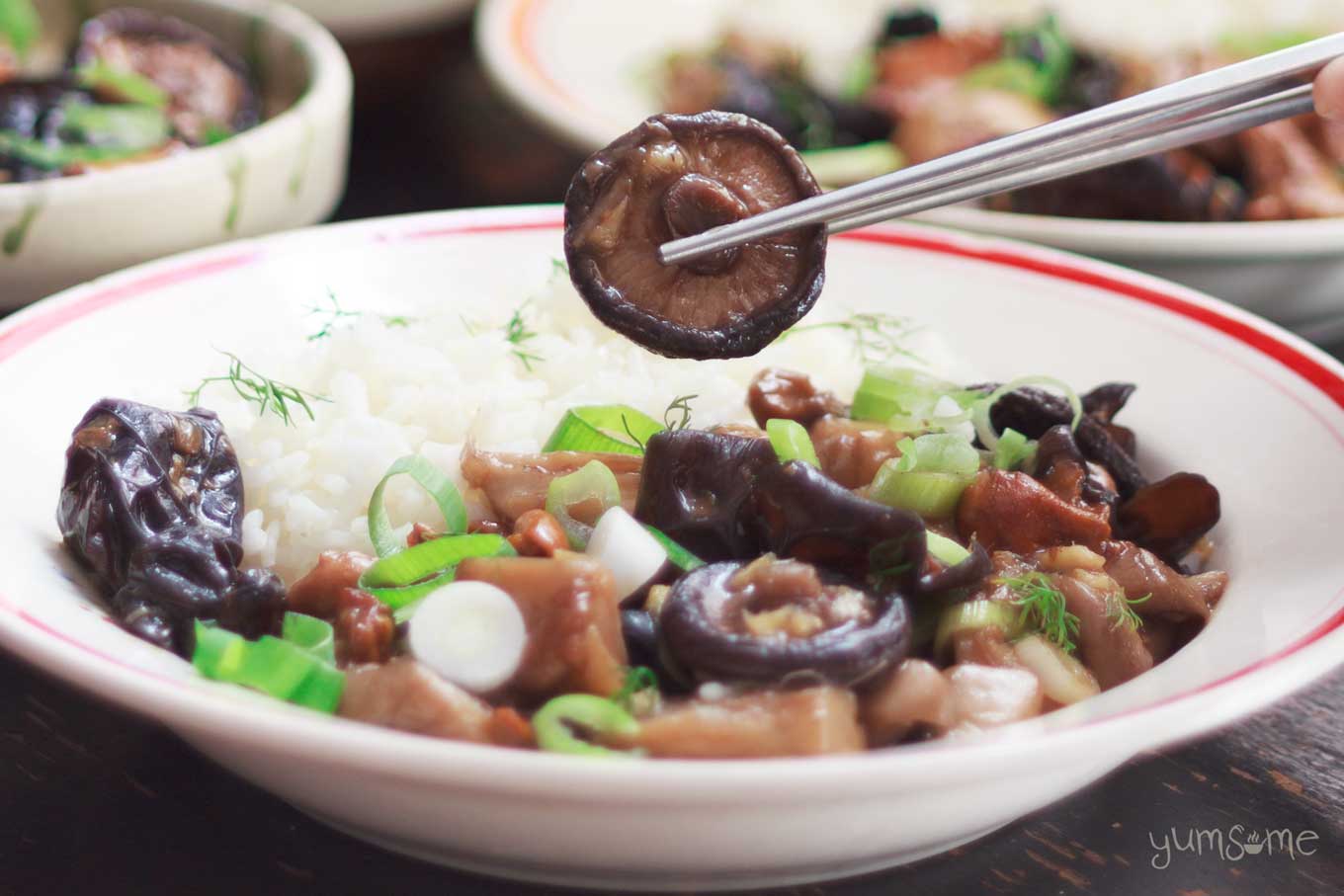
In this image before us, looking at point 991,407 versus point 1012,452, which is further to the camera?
point 991,407

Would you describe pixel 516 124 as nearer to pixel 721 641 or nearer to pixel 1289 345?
pixel 1289 345

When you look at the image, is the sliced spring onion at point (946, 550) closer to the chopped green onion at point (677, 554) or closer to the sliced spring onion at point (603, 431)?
the chopped green onion at point (677, 554)


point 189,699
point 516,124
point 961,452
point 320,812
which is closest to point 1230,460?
point 961,452

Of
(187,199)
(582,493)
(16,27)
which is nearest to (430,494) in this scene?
(582,493)

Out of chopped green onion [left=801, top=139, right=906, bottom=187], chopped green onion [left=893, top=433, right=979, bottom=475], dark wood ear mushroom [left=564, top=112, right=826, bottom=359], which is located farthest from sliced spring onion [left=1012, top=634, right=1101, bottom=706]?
chopped green onion [left=801, top=139, right=906, bottom=187]

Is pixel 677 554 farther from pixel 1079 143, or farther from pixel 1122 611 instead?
pixel 1079 143

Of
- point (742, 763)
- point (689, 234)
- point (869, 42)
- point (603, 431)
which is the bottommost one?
point (869, 42)

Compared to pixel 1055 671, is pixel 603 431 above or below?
below

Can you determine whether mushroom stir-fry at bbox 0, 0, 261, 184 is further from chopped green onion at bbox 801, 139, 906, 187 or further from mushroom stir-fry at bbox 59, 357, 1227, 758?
chopped green onion at bbox 801, 139, 906, 187
